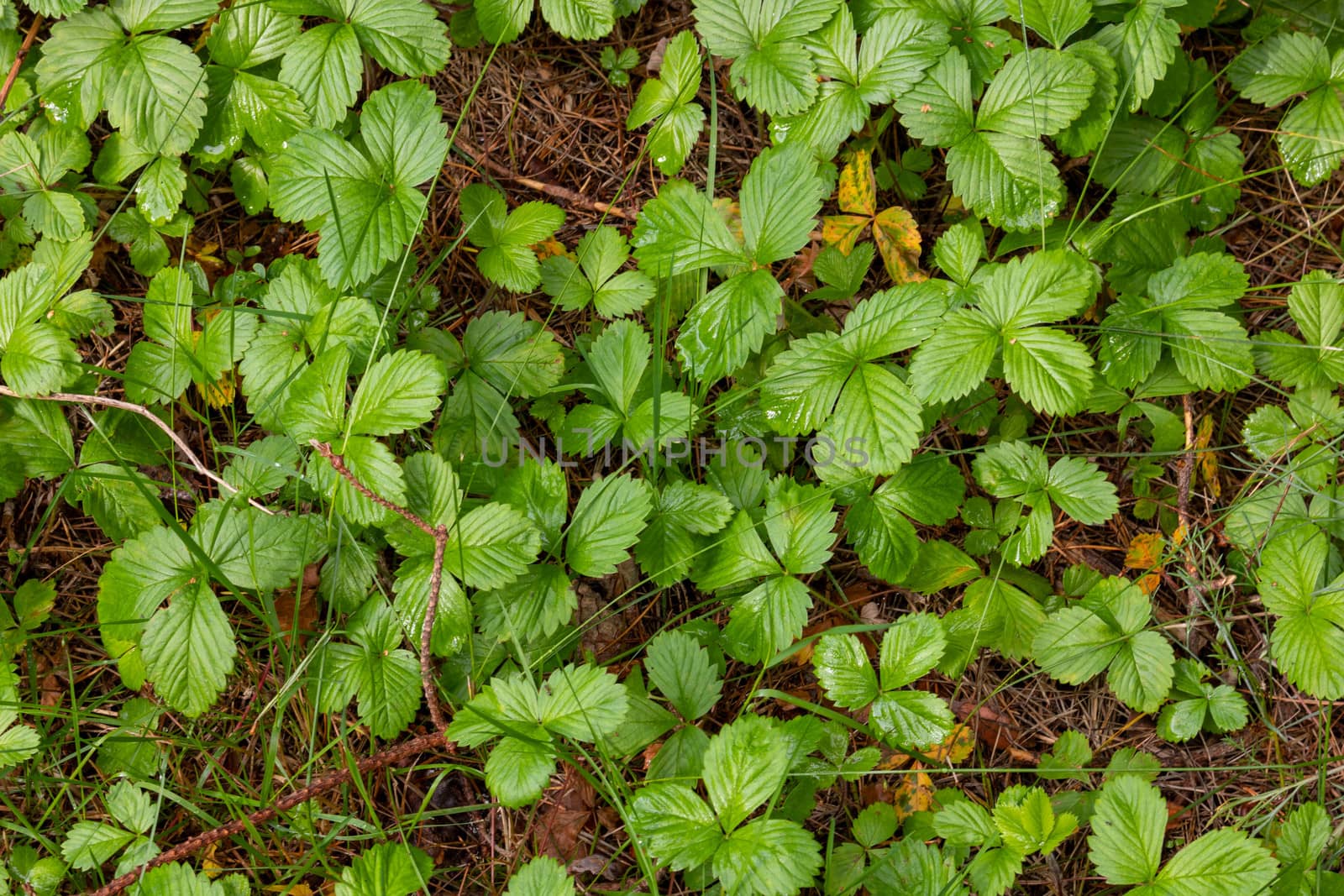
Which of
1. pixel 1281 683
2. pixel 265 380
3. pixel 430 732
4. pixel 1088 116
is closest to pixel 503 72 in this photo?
pixel 265 380

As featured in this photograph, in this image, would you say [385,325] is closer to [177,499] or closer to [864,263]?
[177,499]

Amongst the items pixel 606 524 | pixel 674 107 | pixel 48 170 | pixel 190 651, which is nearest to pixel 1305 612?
pixel 606 524

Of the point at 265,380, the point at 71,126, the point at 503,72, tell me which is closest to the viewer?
the point at 265,380

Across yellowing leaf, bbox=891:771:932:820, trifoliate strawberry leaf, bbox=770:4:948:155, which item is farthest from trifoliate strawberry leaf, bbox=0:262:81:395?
yellowing leaf, bbox=891:771:932:820

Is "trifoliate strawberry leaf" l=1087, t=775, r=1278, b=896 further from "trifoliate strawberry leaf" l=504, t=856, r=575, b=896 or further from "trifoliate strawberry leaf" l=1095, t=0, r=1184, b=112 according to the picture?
"trifoliate strawberry leaf" l=1095, t=0, r=1184, b=112

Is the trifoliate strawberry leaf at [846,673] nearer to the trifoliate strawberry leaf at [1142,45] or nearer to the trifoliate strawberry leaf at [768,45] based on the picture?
the trifoliate strawberry leaf at [768,45]

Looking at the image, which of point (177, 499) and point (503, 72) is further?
point (503, 72)

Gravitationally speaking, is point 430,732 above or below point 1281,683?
below
